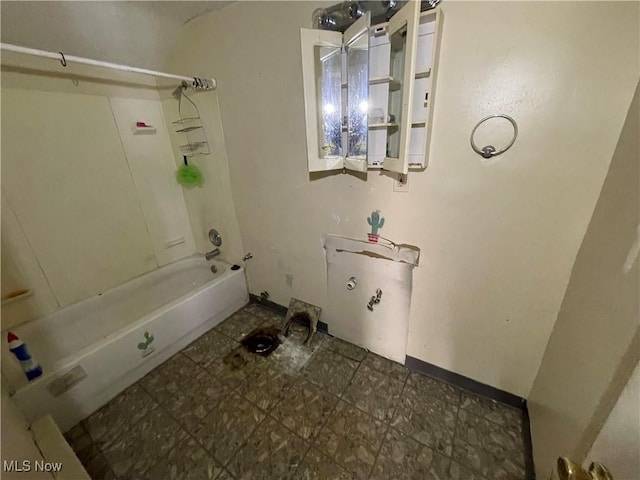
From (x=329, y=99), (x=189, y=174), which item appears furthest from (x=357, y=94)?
(x=189, y=174)

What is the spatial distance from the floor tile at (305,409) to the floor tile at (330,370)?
5 centimetres

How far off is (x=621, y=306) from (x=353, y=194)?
3.53 feet

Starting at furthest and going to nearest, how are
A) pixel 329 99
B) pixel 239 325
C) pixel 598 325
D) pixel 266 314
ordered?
pixel 266 314 < pixel 239 325 < pixel 329 99 < pixel 598 325

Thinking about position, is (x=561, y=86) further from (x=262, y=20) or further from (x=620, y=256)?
(x=262, y=20)

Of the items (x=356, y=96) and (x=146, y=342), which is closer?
(x=356, y=96)

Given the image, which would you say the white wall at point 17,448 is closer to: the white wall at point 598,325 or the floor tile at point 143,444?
the floor tile at point 143,444

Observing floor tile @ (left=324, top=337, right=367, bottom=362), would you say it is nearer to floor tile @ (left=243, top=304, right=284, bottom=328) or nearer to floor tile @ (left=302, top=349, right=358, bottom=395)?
floor tile @ (left=302, top=349, right=358, bottom=395)

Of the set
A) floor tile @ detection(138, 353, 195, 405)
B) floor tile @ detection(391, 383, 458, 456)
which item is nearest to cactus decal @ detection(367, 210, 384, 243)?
floor tile @ detection(391, 383, 458, 456)

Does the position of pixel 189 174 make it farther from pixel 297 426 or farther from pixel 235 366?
pixel 297 426

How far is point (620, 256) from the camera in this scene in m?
0.70

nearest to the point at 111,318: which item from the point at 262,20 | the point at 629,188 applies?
the point at 262,20

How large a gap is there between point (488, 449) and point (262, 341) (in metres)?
1.42

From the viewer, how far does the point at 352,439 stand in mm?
1211

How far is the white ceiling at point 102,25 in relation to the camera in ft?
4.19
